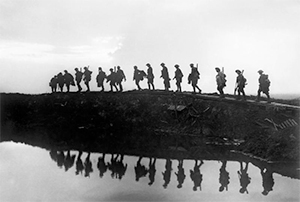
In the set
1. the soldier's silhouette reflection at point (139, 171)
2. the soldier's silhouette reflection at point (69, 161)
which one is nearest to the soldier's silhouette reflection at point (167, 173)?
the soldier's silhouette reflection at point (139, 171)

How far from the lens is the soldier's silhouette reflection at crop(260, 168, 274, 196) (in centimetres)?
1414

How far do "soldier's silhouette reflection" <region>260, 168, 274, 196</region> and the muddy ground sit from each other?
69.0 inches

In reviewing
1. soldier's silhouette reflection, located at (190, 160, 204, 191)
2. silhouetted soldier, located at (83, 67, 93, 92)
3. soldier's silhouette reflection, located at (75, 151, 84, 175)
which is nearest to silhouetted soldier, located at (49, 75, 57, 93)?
silhouetted soldier, located at (83, 67, 93, 92)

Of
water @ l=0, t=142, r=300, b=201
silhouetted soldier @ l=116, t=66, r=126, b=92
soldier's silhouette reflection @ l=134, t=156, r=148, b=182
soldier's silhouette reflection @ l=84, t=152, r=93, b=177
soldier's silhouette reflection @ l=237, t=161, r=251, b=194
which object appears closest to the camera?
water @ l=0, t=142, r=300, b=201

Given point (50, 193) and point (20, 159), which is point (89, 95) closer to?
point (20, 159)

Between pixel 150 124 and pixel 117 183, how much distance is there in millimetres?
12940

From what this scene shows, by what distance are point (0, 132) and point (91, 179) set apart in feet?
59.0

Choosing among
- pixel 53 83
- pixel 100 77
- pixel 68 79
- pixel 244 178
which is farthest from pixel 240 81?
pixel 53 83

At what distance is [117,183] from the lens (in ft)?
49.0

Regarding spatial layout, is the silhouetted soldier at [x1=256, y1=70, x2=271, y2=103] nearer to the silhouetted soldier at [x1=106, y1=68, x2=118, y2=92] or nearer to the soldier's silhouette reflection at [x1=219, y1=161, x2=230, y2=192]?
the soldier's silhouette reflection at [x1=219, y1=161, x2=230, y2=192]

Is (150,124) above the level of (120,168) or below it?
above

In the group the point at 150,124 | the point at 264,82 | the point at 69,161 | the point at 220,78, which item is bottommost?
the point at 69,161

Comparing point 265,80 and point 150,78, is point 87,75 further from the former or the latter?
point 265,80

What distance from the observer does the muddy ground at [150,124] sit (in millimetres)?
20281
